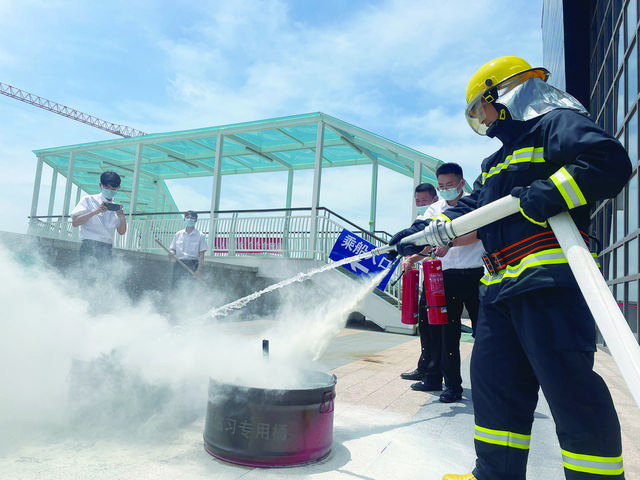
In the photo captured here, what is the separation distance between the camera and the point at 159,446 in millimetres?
2648

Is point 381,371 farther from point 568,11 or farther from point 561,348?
point 568,11

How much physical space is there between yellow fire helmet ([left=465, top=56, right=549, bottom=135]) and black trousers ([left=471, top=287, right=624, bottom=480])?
975 mm

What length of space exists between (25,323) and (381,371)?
3.70 m

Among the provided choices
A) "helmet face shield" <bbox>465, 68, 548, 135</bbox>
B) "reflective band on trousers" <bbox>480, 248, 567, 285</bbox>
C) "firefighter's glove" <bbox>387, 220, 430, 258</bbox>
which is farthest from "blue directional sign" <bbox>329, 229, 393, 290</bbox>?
"reflective band on trousers" <bbox>480, 248, 567, 285</bbox>

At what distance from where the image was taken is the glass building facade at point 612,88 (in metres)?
6.84

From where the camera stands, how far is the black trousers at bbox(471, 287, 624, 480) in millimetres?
1633

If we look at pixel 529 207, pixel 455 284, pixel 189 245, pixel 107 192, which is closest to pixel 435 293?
pixel 455 284

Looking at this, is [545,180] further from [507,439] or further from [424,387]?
[424,387]

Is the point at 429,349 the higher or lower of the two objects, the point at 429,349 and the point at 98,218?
the lower

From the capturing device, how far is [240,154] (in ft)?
49.7

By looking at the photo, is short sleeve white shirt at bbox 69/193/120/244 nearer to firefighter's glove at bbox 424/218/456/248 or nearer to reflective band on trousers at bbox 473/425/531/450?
firefighter's glove at bbox 424/218/456/248

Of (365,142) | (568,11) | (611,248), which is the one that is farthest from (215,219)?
(568,11)

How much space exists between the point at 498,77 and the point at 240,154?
13.7 m

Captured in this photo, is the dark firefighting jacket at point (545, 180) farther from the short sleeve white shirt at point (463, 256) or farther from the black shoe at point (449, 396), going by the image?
the black shoe at point (449, 396)
